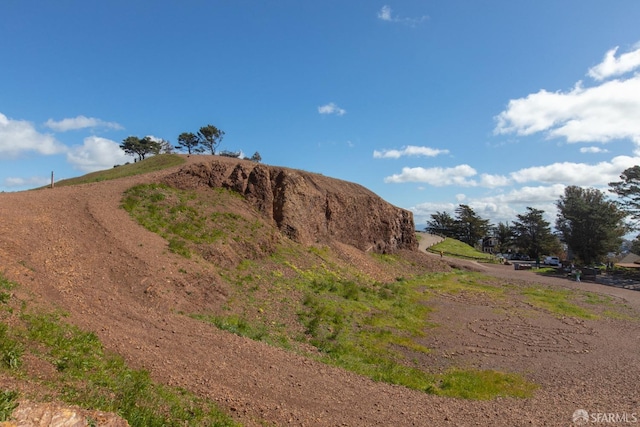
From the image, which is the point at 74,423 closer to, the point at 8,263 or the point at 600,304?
the point at 8,263

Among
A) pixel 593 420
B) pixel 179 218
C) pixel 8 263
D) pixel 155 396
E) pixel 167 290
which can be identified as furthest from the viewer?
pixel 179 218

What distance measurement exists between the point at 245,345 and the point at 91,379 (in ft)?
17.8

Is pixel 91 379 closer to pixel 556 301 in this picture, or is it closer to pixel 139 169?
pixel 139 169

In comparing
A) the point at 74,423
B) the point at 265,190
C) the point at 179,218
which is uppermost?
the point at 265,190

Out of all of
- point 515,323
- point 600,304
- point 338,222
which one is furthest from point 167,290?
point 600,304

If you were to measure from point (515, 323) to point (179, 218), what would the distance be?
19.8 metres

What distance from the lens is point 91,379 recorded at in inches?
280

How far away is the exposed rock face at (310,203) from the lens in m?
28.4

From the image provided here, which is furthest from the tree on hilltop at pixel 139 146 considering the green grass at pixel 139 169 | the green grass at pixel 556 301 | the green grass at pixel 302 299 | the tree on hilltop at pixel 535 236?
the tree on hilltop at pixel 535 236

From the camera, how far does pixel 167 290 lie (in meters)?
15.0

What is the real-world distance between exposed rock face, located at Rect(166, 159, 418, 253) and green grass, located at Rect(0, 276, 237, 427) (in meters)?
18.3

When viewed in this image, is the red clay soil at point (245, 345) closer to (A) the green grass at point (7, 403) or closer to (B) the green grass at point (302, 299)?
(B) the green grass at point (302, 299)

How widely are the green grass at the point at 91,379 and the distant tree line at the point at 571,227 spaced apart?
59880 millimetres

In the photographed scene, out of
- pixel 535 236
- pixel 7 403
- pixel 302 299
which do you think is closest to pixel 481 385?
pixel 302 299
